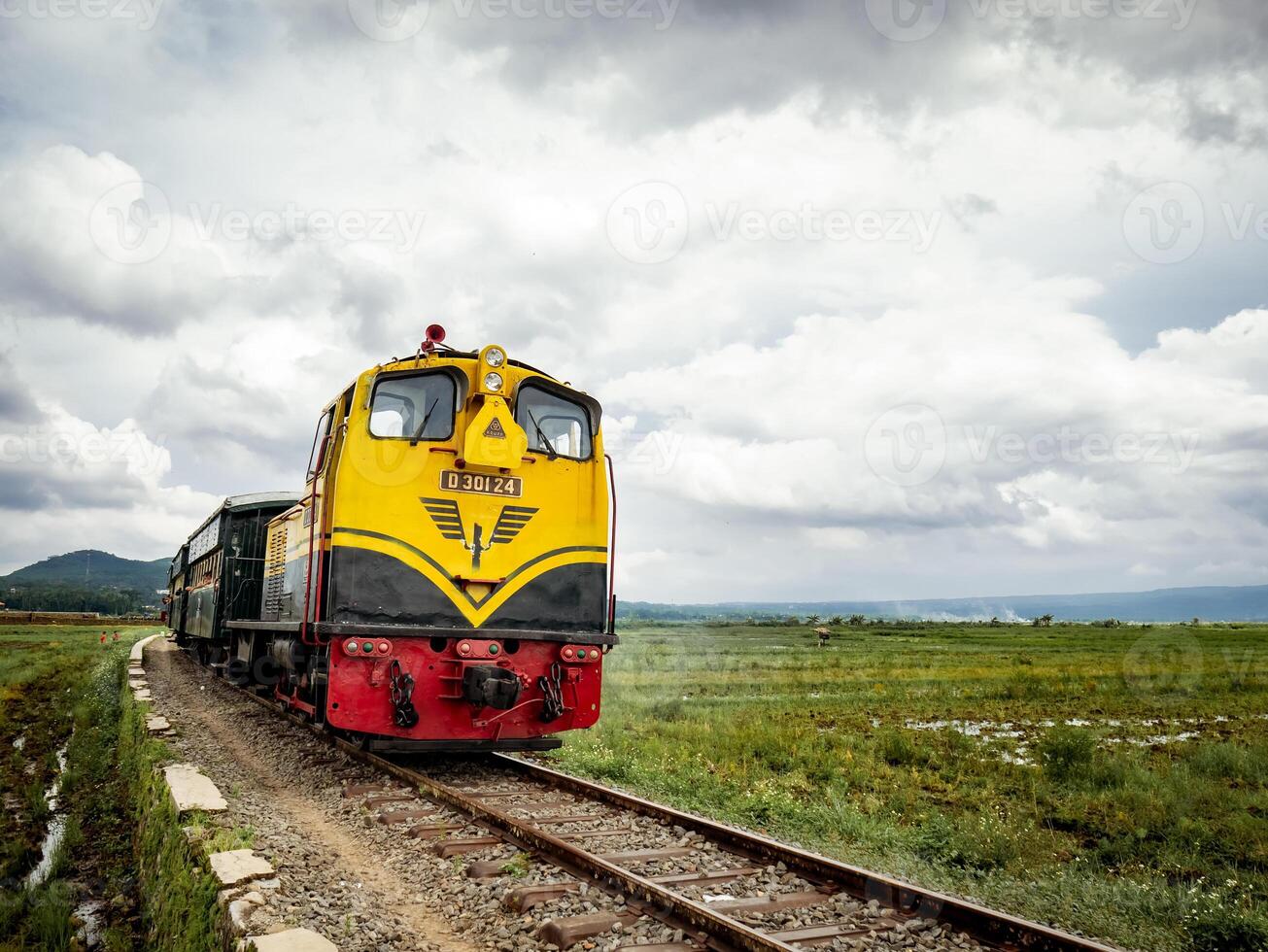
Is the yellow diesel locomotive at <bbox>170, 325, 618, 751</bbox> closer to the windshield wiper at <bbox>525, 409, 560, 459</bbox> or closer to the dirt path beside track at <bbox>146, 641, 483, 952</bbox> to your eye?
the windshield wiper at <bbox>525, 409, 560, 459</bbox>

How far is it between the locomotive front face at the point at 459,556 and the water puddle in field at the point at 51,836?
10.0 feet

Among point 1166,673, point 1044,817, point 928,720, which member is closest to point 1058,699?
point 928,720

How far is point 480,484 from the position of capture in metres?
9.14

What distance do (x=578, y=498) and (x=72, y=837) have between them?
6301 millimetres

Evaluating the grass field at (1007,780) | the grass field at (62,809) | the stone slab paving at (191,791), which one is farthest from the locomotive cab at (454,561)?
the grass field at (62,809)

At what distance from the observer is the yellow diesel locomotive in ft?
27.8

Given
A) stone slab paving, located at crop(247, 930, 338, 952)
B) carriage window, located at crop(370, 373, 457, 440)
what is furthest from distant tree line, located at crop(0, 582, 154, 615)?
stone slab paving, located at crop(247, 930, 338, 952)

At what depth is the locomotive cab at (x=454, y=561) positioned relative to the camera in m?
8.46

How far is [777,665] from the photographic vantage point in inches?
1241

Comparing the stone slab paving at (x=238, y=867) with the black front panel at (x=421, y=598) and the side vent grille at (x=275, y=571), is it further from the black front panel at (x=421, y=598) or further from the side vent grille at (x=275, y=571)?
the side vent grille at (x=275, y=571)

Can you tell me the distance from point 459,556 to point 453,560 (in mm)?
78

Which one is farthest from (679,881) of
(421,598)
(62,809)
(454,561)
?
(62,809)

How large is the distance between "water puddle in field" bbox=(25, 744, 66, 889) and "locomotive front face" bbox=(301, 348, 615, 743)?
10.0ft

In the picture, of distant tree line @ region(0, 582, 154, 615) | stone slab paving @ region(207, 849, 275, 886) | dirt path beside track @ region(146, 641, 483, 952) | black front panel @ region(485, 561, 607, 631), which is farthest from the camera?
distant tree line @ region(0, 582, 154, 615)
